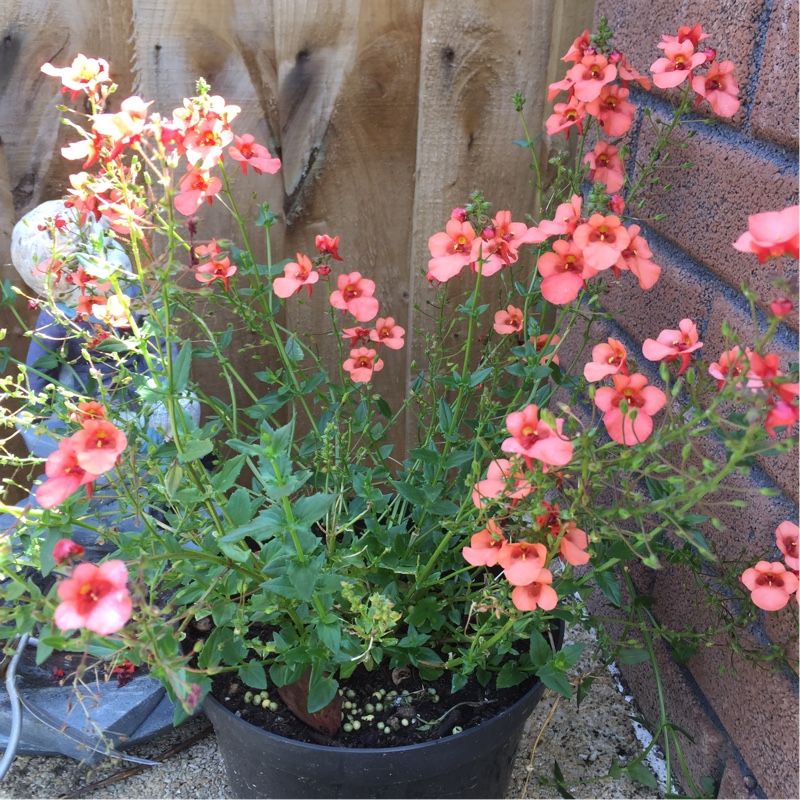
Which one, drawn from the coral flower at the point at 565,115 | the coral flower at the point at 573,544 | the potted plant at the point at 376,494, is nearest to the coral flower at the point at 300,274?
the potted plant at the point at 376,494

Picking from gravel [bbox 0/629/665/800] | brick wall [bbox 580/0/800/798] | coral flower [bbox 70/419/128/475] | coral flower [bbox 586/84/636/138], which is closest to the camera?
coral flower [bbox 70/419/128/475]

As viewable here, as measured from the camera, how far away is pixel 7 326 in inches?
62.9

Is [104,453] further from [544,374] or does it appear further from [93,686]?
[93,686]

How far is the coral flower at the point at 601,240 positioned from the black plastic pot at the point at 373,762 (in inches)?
24.5

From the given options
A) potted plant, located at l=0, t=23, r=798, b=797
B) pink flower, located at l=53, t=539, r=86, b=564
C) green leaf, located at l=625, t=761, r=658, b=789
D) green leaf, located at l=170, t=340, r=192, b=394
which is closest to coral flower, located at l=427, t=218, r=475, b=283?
potted plant, located at l=0, t=23, r=798, b=797

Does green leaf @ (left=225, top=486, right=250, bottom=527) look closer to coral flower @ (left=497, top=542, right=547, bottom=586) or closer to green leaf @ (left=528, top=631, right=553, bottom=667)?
coral flower @ (left=497, top=542, right=547, bottom=586)

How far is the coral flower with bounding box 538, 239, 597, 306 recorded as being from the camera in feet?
3.08

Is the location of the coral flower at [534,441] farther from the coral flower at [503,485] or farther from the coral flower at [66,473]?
the coral flower at [66,473]

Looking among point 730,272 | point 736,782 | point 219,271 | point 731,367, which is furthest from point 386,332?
point 736,782

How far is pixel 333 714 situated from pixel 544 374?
0.56m

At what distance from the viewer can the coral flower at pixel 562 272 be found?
0.94 m

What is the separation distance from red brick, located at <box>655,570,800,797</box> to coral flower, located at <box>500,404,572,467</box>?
1.70 ft

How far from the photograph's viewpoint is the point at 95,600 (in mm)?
670

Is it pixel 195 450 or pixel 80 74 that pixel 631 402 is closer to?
pixel 195 450
